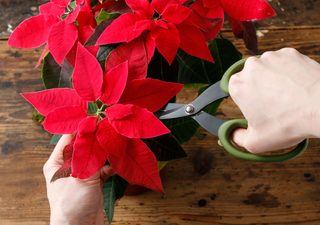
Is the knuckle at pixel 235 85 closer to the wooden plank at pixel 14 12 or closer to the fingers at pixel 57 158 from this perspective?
the fingers at pixel 57 158

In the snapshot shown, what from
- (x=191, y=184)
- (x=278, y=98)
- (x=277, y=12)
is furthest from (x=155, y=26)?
(x=277, y=12)

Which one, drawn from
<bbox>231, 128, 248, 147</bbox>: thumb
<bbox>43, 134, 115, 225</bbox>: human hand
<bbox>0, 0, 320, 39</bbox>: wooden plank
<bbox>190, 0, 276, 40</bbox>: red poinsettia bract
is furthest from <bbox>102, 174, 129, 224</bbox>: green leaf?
<bbox>0, 0, 320, 39</bbox>: wooden plank

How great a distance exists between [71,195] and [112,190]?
0.11m

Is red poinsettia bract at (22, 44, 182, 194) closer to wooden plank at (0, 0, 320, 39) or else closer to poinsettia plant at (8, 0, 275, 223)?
poinsettia plant at (8, 0, 275, 223)

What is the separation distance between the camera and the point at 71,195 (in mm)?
445

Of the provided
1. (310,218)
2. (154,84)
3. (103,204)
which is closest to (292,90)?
(154,84)

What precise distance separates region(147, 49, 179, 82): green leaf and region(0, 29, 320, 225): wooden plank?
0.39m

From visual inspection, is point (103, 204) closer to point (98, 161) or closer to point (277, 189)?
point (98, 161)

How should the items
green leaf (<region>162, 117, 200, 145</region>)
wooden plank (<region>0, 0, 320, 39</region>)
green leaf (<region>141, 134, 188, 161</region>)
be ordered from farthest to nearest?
1. wooden plank (<region>0, 0, 320, 39</region>)
2. green leaf (<region>162, 117, 200, 145</region>)
3. green leaf (<region>141, 134, 188, 161</region>)

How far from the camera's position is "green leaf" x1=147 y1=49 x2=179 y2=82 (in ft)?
1.34

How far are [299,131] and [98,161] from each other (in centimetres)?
25

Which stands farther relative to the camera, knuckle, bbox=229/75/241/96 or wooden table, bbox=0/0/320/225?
wooden table, bbox=0/0/320/225

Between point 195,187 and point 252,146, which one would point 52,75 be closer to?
point 252,146

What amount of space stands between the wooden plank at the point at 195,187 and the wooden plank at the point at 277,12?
0.28 meters
